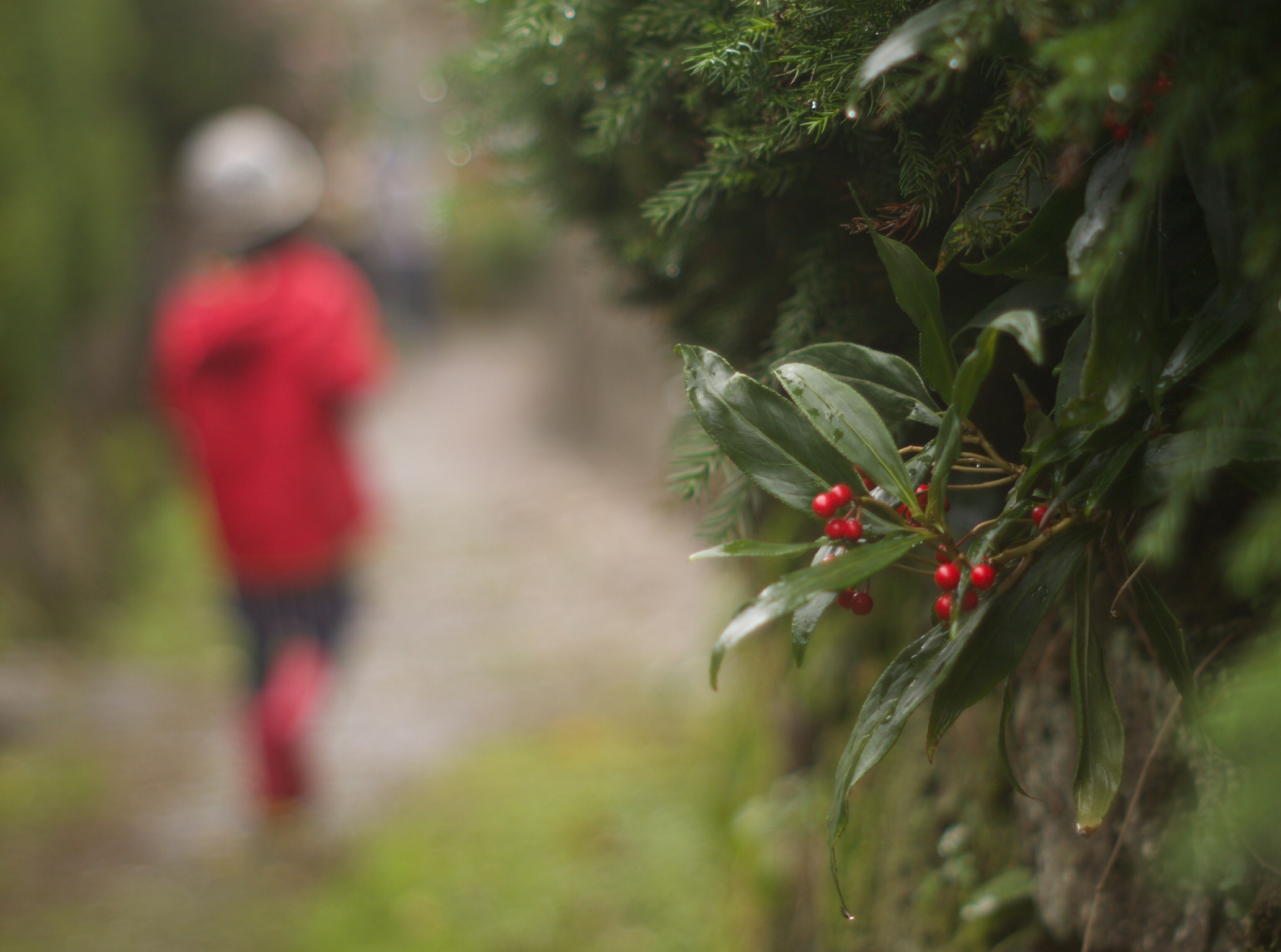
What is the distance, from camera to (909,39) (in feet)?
2.24

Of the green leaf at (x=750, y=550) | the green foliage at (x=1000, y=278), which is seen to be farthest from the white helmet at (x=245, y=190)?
the green leaf at (x=750, y=550)

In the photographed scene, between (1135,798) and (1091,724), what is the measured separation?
285 mm

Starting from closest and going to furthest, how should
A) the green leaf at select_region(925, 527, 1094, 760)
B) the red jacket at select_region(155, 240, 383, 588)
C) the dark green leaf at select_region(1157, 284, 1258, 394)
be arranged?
the dark green leaf at select_region(1157, 284, 1258, 394) < the green leaf at select_region(925, 527, 1094, 760) < the red jacket at select_region(155, 240, 383, 588)

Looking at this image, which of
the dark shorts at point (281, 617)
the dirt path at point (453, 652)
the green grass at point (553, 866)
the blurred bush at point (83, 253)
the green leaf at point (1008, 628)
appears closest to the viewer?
the green leaf at point (1008, 628)

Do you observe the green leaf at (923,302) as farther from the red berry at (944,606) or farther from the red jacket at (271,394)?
the red jacket at (271,394)

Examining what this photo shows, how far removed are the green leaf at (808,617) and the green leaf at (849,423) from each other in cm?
8

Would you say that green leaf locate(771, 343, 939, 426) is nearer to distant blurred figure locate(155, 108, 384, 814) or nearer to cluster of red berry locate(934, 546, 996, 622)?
cluster of red berry locate(934, 546, 996, 622)

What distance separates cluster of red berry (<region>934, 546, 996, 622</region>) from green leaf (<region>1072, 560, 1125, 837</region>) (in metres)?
0.09

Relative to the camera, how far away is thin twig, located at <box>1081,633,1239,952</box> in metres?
0.99

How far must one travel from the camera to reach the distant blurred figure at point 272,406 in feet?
10.2

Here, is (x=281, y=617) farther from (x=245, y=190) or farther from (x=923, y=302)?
(x=923, y=302)

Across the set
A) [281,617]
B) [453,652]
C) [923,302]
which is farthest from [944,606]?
[453,652]

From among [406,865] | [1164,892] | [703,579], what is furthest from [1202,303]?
[703,579]

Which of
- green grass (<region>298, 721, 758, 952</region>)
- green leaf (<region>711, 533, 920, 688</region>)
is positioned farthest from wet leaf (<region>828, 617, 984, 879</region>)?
green grass (<region>298, 721, 758, 952</region>)
